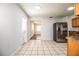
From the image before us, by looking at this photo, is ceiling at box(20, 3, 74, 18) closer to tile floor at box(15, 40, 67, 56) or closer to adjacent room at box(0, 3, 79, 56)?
adjacent room at box(0, 3, 79, 56)

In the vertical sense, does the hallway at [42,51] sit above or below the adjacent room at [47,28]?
below

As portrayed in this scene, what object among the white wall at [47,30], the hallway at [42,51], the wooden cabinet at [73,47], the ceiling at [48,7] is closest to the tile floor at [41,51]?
the hallway at [42,51]

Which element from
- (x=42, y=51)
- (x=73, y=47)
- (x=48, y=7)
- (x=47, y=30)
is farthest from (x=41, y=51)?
(x=47, y=30)

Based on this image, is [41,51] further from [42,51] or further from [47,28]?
[47,28]

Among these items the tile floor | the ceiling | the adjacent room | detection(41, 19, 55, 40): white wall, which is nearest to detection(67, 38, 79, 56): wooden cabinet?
the adjacent room

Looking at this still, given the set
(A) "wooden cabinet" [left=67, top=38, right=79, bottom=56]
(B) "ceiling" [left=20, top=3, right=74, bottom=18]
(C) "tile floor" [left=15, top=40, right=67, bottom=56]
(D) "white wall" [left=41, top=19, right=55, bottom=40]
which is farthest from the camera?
(D) "white wall" [left=41, top=19, right=55, bottom=40]

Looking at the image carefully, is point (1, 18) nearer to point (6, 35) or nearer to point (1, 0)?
point (6, 35)

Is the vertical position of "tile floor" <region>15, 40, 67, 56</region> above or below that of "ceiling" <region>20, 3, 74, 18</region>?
below

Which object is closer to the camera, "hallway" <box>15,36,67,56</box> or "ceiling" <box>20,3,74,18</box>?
"hallway" <box>15,36,67,56</box>

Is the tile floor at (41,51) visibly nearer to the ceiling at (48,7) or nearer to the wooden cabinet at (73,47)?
the wooden cabinet at (73,47)

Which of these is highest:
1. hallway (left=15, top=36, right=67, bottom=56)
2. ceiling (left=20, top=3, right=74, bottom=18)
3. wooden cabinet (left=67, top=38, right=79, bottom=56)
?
ceiling (left=20, top=3, right=74, bottom=18)

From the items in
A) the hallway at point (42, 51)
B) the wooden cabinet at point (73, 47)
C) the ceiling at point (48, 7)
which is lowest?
the hallway at point (42, 51)

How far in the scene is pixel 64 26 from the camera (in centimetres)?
886

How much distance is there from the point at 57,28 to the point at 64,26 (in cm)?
61
